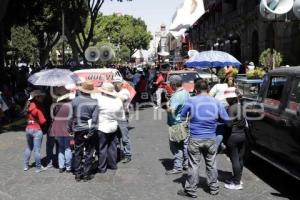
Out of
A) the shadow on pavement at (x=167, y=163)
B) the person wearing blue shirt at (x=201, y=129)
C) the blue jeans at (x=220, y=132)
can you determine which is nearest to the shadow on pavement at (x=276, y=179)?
the blue jeans at (x=220, y=132)

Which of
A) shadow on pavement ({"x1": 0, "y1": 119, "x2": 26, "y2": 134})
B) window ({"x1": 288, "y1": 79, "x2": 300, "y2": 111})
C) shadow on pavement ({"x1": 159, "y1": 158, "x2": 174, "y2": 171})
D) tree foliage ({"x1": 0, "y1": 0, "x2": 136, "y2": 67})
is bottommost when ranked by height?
shadow on pavement ({"x1": 0, "y1": 119, "x2": 26, "y2": 134})

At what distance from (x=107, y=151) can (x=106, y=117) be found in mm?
770

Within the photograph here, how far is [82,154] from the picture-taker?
9.16 meters

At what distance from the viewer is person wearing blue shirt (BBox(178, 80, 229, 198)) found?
24.9 ft

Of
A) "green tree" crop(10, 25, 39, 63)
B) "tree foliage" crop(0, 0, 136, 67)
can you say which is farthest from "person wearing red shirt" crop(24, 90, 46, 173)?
"green tree" crop(10, 25, 39, 63)

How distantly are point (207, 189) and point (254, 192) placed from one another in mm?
713

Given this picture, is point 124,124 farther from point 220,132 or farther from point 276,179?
point 276,179

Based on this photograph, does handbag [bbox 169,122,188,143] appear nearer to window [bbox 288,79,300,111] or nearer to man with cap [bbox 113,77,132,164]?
man with cap [bbox 113,77,132,164]

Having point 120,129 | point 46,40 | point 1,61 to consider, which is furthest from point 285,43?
point 46,40

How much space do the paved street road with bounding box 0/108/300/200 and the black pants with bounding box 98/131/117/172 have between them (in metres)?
0.19

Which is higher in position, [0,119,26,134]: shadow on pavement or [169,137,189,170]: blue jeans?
[169,137,189,170]: blue jeans

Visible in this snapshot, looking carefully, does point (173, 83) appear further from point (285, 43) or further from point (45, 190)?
point (285, 43)

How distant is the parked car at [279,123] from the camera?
24.9ft

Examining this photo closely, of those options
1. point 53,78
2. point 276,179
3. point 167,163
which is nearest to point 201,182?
point 276,179
